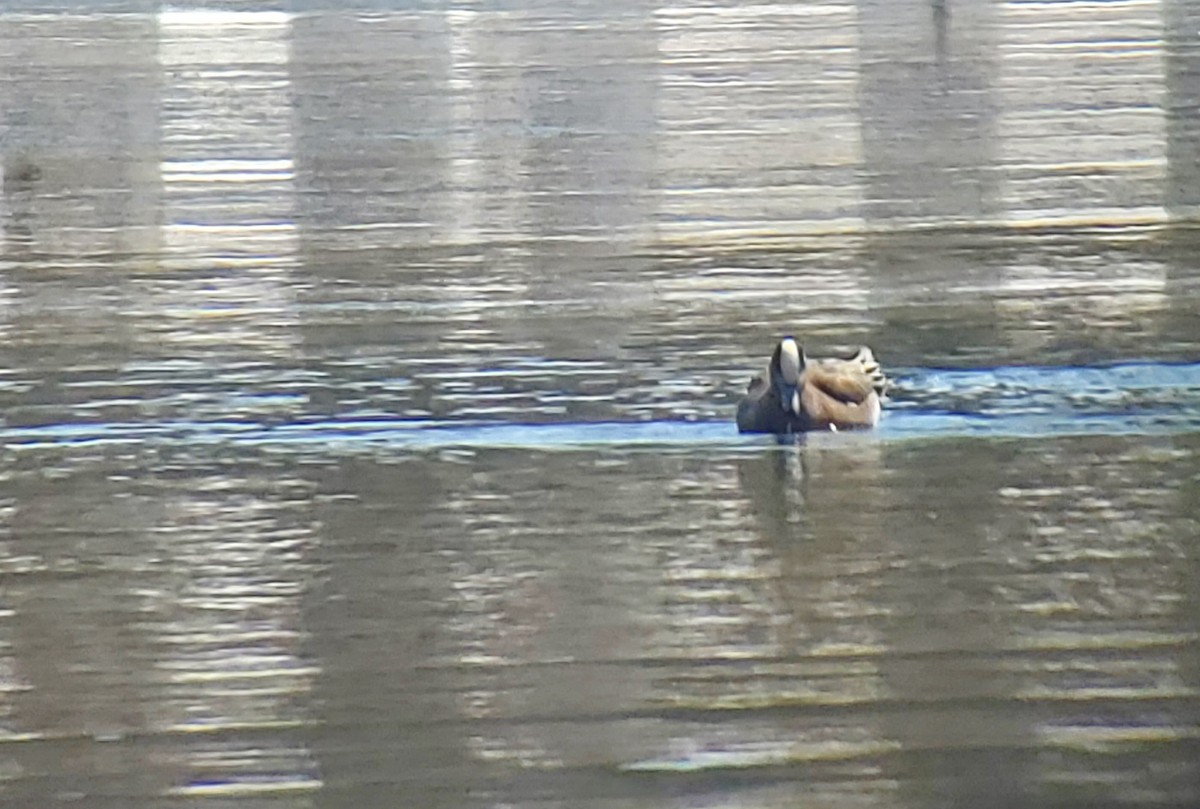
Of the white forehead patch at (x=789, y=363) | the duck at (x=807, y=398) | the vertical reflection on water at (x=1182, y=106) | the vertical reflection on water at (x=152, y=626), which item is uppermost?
the vertical reflection on water at (x=1182, y=106)

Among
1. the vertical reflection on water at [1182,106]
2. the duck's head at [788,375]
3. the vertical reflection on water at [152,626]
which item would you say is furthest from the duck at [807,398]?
the vertical reflection on water at [1182,106]

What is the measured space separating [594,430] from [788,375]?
0.26m

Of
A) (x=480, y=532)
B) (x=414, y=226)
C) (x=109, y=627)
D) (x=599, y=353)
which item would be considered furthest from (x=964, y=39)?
(x=109, y=627)

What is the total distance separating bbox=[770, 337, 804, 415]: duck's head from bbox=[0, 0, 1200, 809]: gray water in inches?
2.5

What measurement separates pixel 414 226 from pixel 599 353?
98 centimetres

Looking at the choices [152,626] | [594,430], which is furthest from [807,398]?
[152,626]

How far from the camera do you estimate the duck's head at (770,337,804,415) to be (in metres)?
2.93

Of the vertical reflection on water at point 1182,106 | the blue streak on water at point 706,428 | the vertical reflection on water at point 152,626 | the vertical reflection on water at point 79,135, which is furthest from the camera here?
the vertical reflection on water at point 1182,106

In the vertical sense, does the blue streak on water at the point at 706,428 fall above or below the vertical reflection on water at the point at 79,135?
below

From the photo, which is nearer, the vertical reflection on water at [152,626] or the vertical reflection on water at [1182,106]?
the vertical reflection on water at [152,626]

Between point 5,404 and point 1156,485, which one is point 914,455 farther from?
point 5,404

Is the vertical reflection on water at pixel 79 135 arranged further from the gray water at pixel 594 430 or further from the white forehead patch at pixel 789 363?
the white forehead patch at pixel 789 363

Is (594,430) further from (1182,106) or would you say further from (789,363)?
(1182,106)

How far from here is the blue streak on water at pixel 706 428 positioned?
9.53 feet
